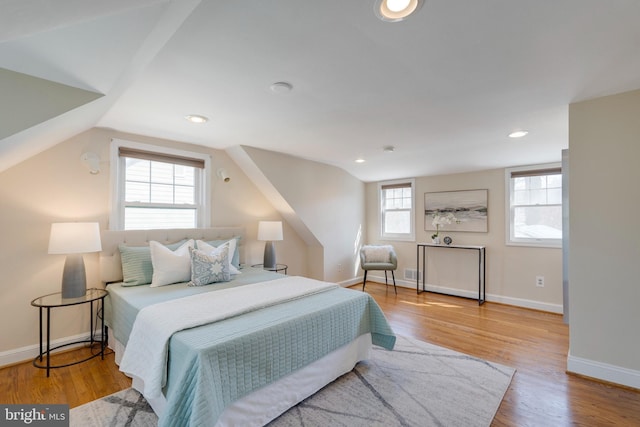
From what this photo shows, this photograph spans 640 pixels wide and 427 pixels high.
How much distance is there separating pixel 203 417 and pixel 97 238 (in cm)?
197

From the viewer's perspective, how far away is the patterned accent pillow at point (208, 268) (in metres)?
2.73

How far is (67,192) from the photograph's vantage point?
107 inches

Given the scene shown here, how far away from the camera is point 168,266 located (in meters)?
2.74

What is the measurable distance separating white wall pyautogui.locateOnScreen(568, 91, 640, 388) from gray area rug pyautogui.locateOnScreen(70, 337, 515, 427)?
2.31 feet

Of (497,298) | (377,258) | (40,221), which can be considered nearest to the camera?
(40,221)

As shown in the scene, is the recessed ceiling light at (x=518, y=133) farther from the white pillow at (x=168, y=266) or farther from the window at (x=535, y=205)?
the white pillow at (x=168, y=266)

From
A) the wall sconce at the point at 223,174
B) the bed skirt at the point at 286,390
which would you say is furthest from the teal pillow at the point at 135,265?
the wall sconce at the point at 223,174

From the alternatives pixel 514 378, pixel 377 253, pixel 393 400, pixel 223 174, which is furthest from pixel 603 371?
pixel 223 174

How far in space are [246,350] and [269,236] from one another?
237 centimetres

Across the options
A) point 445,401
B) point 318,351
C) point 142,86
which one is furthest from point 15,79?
point 445,401

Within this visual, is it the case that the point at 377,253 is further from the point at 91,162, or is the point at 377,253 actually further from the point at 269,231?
the point at 91,162

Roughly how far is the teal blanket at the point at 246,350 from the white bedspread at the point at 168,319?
1.9 inches

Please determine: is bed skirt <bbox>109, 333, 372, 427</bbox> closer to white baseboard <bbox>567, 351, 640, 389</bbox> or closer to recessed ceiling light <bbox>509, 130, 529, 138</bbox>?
white baseboard <bbox>567, 351, 640, 389</bbox>

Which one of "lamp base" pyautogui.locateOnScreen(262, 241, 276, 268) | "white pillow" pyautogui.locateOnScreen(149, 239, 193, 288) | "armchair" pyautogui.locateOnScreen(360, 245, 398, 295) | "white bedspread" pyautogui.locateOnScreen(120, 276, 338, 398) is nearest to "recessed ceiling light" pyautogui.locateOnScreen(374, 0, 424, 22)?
"white bedspread" pyautogui.locateOnScreen(120, 276, 338, 398)
